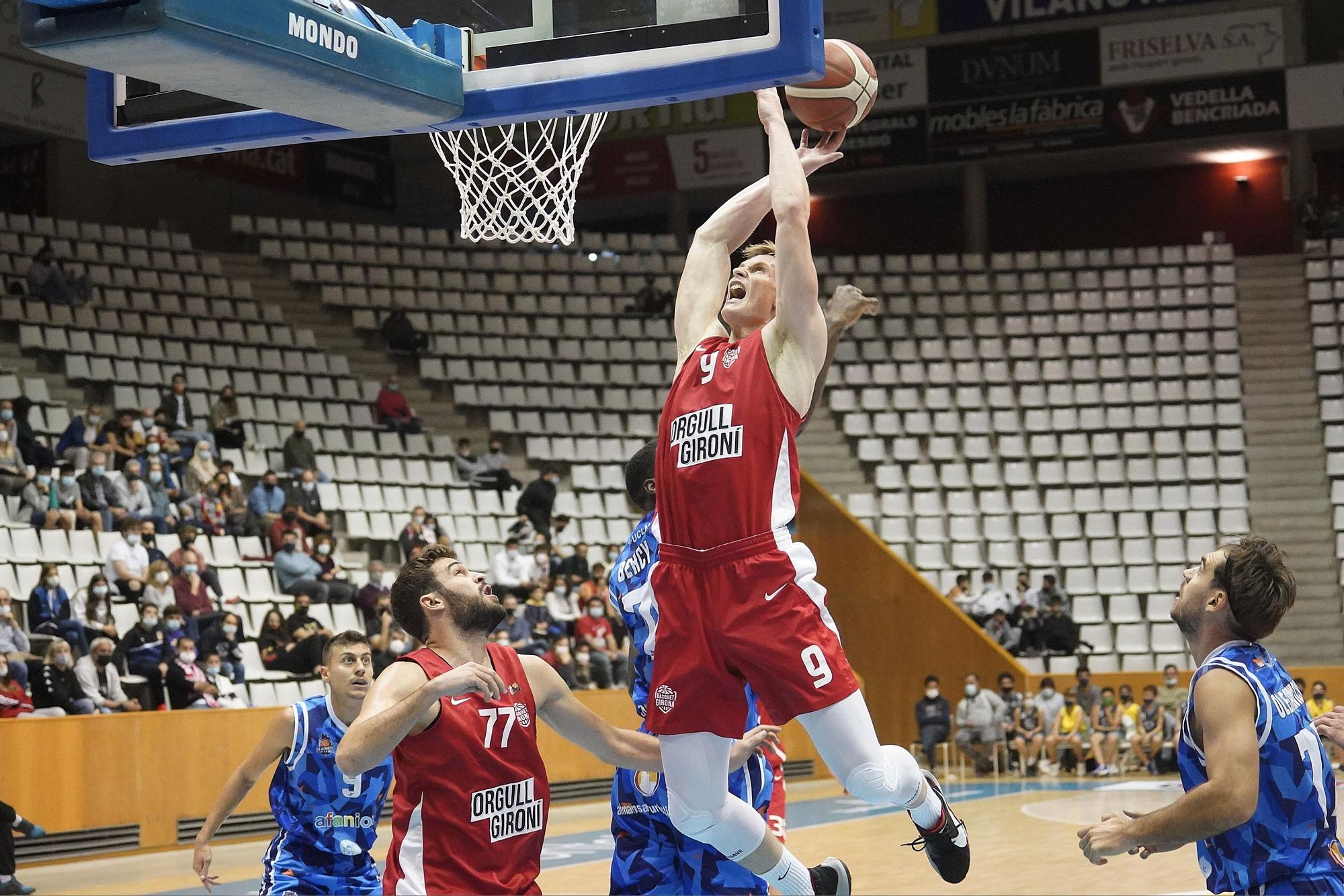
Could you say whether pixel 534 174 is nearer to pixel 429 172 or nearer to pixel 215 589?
pixel 215 589

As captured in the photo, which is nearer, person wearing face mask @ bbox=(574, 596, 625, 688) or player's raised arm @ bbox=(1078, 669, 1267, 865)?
player's raised arm @ bbox=(1078, 669, 1267, 865)

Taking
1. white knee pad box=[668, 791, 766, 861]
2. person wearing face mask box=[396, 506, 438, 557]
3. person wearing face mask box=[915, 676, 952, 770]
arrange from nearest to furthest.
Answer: white knee pad box=[668, 791, 766, 861]
person wearing face mask box=[396, 506, 438, 557]
person wearing face mask box=[915, 676, 952, 770]

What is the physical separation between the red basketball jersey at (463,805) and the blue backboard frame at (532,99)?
1649mm

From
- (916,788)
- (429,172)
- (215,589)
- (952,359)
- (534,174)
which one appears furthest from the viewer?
(429,172)

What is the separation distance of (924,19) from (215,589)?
14778 millimetres

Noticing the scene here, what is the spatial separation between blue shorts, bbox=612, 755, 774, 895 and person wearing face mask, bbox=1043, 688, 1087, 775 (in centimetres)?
1223

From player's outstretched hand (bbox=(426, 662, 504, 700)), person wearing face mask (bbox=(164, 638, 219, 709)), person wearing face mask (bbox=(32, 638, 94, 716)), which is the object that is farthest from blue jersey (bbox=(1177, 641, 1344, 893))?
person wearing face mask (bbox=(164, 638, 219, 709))

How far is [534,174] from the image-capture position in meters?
6.63

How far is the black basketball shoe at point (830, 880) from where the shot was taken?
14.9ft

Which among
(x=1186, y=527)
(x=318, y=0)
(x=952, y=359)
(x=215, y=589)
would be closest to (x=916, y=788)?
(x=318, y=0)

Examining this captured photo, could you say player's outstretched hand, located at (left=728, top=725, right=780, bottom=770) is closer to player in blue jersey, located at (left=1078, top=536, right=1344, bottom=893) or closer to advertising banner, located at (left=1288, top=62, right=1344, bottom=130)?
player in blue jersey, located at (left=1078, top=536, right=1344, bottom=893)

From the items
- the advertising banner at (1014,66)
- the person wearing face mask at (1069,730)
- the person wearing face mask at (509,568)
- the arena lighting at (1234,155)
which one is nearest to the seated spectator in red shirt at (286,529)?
the person wearing face mask at (509,568)

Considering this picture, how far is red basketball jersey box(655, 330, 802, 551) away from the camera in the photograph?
4.21 m

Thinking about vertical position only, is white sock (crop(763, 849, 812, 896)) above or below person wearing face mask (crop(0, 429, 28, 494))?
below
